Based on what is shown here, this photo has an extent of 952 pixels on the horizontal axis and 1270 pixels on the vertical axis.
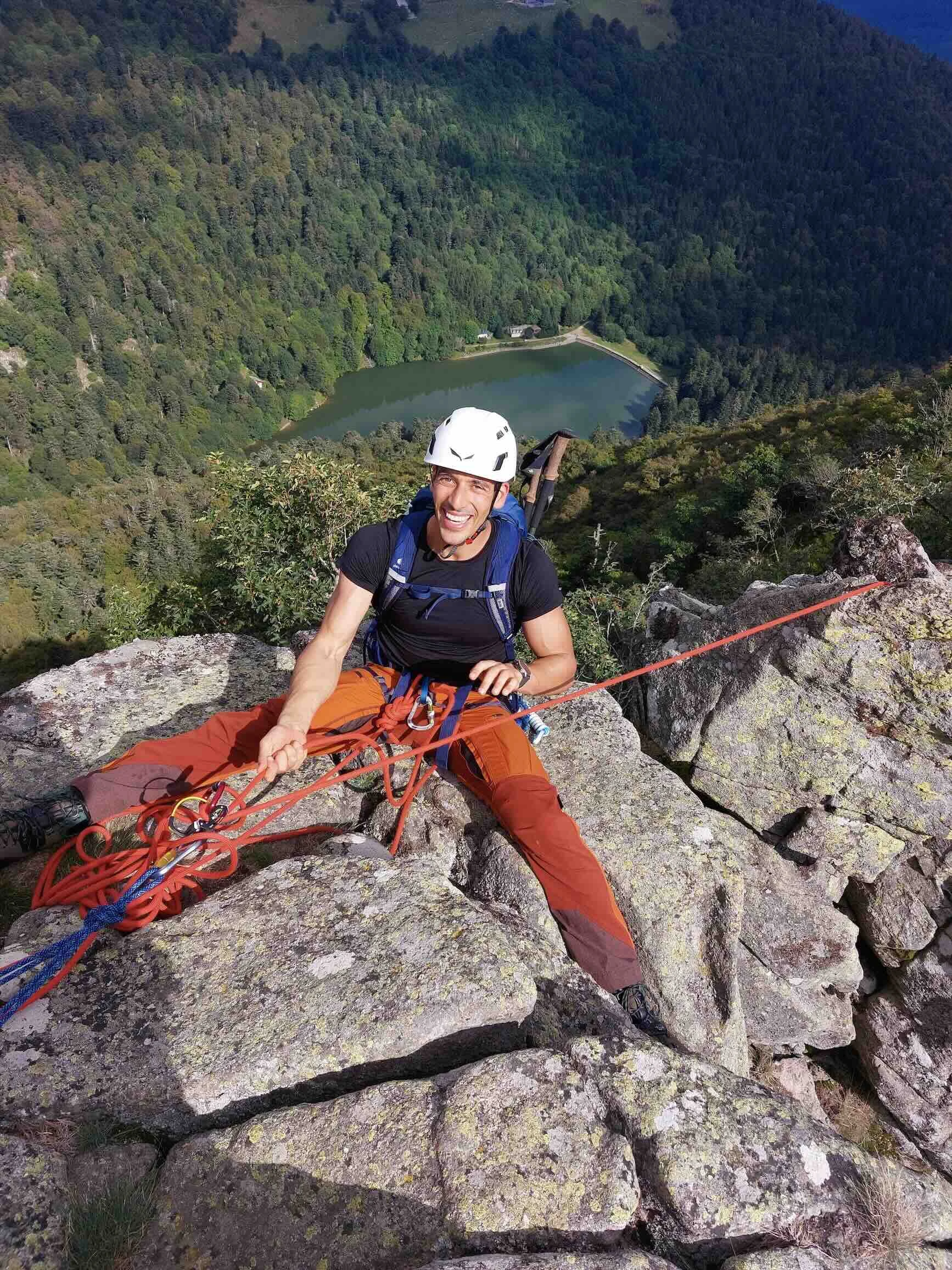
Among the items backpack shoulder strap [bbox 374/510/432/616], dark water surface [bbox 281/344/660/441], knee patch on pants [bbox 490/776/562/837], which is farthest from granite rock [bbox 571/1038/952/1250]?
dark water surface [bbox 281/344/660/441]

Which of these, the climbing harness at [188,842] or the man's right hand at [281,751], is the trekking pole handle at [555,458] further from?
the man's right hand at [281,751]

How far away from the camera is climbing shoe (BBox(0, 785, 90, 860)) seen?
4000 millimetres

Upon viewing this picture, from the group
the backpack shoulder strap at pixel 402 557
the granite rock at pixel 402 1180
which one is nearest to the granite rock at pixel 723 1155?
the granite rock at pixel 402 1180

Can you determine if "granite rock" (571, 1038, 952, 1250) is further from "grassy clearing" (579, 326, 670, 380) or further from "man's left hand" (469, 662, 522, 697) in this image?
"grassy clearing" (579, 326, 670, 380)

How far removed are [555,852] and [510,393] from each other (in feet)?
400

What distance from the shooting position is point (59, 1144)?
2438mm

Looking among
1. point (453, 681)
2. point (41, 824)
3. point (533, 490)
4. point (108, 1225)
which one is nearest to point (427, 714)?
point (453, 681)

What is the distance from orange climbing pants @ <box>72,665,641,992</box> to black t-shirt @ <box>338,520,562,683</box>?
0.35 m

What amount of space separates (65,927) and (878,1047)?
5.57 metres

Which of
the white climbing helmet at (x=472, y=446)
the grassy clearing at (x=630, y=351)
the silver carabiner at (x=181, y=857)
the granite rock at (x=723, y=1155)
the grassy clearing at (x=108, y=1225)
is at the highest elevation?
the white climbing helmet at (x=472, y=446)

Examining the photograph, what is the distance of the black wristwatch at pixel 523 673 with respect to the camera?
166 inches

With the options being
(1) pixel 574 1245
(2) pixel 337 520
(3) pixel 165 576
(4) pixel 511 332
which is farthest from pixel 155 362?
(1) pixel 574 1245

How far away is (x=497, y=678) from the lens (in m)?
4.18

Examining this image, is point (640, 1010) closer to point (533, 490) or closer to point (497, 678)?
point (497, 678)
